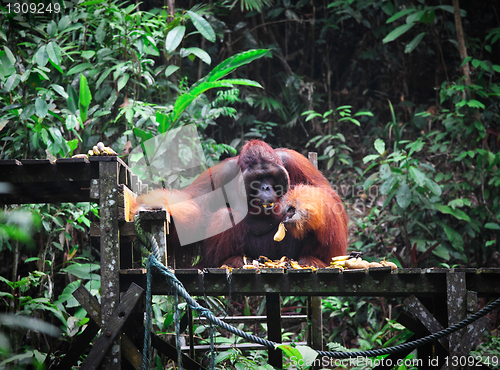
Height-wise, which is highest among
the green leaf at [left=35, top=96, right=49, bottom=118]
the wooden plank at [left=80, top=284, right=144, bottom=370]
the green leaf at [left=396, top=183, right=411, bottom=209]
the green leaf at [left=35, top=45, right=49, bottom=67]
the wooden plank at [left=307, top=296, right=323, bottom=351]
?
the green leaf at [left=35, top=45, right=49, bottom=67]

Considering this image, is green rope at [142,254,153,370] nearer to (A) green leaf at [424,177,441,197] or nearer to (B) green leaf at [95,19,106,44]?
(B) green leaf at [95,19,106,44]

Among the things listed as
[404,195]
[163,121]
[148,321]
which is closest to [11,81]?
[163,121]

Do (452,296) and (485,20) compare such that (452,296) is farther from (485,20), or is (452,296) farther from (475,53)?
(485,20)

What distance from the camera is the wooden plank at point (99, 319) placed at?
7.90 ft

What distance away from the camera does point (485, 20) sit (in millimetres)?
6219

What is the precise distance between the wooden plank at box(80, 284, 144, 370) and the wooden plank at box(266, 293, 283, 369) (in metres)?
1.03

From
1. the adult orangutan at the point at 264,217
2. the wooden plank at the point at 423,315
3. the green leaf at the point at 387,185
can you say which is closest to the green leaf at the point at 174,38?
the adult orangutan at the point at 264,217

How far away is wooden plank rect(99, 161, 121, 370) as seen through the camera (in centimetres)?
242

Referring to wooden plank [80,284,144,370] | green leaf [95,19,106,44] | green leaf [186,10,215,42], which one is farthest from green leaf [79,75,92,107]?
wooden plank [80,284,144,370]

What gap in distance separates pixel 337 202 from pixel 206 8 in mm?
3096

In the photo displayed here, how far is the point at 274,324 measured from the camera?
3.13 metres

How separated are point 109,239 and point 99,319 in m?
0.42

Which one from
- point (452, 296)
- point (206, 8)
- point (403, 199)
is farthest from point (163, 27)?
point (452, 296)

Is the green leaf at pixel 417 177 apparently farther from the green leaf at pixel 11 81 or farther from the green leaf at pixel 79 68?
the green leaf at pixel 11 81
